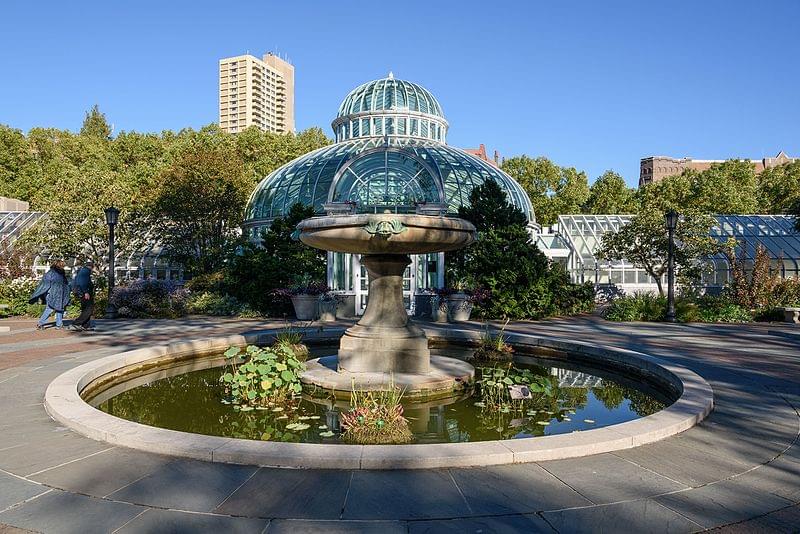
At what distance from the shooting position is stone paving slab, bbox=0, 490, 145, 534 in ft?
10.7

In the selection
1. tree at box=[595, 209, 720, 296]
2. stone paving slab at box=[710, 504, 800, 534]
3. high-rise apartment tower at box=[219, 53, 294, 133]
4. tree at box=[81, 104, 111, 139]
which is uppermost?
high-rise apartment tower at box=[219, 53, 294, 133]

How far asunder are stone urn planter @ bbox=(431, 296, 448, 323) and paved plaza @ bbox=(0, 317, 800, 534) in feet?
37.8

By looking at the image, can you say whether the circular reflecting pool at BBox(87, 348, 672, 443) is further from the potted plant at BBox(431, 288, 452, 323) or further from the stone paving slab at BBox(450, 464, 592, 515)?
the potted plant at BBox(431, 288, 452, 323)

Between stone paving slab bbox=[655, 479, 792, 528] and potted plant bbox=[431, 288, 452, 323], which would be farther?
potted plant bbox=[431, 288, 452, 323]

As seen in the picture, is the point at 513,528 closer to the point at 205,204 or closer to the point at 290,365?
the point at 290,365

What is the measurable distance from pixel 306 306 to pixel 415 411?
36.6 ft

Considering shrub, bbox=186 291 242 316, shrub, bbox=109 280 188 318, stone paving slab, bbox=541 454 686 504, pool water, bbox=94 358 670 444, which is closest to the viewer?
stone paving slab, bbox=541 454 686 504

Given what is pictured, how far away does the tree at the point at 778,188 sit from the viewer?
1975 inches

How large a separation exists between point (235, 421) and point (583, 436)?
3732 mm

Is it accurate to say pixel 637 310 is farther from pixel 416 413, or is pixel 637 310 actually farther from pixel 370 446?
pixel 370 446

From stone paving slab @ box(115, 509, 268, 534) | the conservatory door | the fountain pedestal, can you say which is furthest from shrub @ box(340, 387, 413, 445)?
the conservatory door

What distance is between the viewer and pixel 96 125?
6694 cm

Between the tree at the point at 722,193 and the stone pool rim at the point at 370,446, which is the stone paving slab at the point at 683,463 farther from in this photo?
the tree at the point at 722,193

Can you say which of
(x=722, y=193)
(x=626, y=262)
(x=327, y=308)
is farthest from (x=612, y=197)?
(x=327, y=308)
